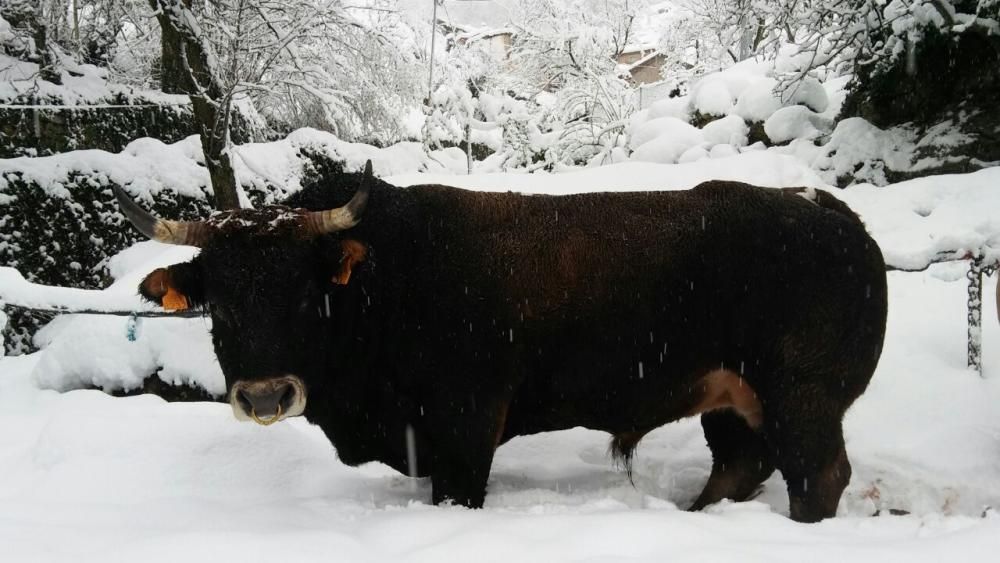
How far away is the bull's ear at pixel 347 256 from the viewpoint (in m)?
3.13

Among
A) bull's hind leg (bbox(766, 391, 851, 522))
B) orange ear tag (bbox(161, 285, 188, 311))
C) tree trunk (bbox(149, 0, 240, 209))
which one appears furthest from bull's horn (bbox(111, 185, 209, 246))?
tree trunk (bbox(149, 0, 240, 209))

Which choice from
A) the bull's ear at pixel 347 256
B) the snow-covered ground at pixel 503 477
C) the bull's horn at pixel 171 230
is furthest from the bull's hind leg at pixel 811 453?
the bull's horn at pixel 171 230

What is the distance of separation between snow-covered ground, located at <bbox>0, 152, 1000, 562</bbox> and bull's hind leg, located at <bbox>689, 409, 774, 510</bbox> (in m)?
0.25

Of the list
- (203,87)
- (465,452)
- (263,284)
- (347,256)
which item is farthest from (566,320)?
(203,87)

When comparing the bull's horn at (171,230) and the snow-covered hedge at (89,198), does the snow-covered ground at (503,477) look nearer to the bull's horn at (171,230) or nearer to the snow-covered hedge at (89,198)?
the bull's horn at (171,230)

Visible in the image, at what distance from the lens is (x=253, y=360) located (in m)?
2.92

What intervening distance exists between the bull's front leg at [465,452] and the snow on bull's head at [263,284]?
714 mm

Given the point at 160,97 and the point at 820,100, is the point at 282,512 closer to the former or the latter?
the point at 820,100

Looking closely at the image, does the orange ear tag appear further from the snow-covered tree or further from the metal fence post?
the snow-covered tree

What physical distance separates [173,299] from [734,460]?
3175 millimetres

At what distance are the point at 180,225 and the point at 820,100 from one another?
10.3 m

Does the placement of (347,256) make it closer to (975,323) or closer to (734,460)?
(734,460)

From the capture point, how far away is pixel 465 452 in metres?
3.26

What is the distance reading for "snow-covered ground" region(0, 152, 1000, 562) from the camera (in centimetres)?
206
